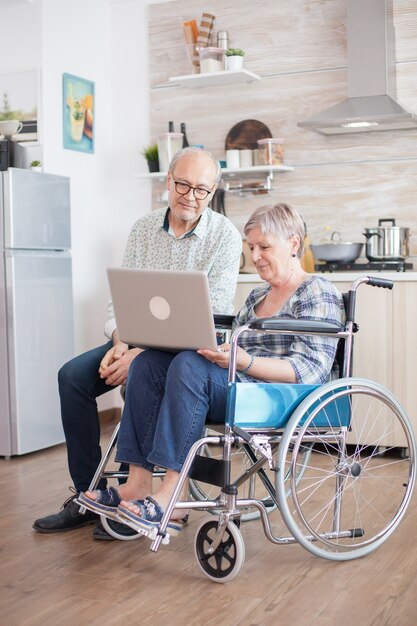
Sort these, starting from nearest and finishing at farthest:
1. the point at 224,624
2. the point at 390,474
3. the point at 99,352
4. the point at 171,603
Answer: the point at 224,624 → the point at 171,603 → the point at 99,352 → the point at 390,474

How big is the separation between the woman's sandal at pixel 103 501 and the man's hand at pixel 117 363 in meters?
0.40

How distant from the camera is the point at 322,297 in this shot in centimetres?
262

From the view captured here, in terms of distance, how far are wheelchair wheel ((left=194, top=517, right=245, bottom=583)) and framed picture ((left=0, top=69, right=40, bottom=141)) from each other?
281 centimetres

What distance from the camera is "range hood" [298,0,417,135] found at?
4.35m

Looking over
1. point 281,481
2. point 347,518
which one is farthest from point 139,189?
point 281,481

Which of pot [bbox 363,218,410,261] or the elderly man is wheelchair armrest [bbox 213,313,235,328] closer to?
the elderly man

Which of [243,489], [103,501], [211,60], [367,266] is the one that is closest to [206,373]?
[103,501]

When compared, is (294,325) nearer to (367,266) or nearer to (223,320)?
(223,320)

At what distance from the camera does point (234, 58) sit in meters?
4.73

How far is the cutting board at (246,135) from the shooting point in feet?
15.9

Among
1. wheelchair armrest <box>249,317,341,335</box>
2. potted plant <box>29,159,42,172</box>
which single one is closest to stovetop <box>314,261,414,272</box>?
potted plant <box>29,159,42,172</box>

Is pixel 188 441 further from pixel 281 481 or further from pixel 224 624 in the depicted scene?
pixel 224 624

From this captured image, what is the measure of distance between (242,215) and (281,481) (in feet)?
9.11

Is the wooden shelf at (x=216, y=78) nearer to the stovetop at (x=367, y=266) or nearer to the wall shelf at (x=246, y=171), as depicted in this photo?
the wall shelf at (x=246, y=171)
